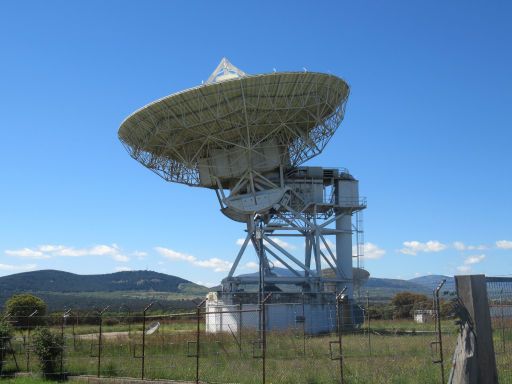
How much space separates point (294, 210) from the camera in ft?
159

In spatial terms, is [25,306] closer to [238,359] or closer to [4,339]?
[4,339]

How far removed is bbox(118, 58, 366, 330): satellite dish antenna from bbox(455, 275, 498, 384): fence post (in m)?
28.6

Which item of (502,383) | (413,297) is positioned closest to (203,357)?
(502,383)

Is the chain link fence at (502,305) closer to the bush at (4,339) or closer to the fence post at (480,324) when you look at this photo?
the fence post at (480,324)

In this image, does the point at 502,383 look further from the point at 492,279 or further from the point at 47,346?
the point at 47,346

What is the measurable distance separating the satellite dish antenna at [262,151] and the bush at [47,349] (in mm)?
16988

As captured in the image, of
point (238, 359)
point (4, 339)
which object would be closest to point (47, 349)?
point (4, 339)

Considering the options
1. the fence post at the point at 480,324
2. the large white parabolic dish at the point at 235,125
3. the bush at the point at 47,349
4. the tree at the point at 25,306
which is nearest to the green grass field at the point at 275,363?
the bush at the point at 47,349

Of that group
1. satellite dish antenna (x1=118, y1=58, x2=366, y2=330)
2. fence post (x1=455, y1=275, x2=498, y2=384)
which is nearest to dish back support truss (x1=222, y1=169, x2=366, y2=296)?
satellite dish antenna (x1=118, y1=58, x2=366, y2=330)

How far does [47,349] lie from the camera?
2064 cm

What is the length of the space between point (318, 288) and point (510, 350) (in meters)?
29.7

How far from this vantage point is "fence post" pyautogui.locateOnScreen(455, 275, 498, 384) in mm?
8203

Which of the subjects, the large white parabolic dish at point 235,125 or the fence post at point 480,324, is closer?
the fence post at point 480,324

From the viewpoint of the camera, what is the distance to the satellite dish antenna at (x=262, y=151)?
39.5 m
